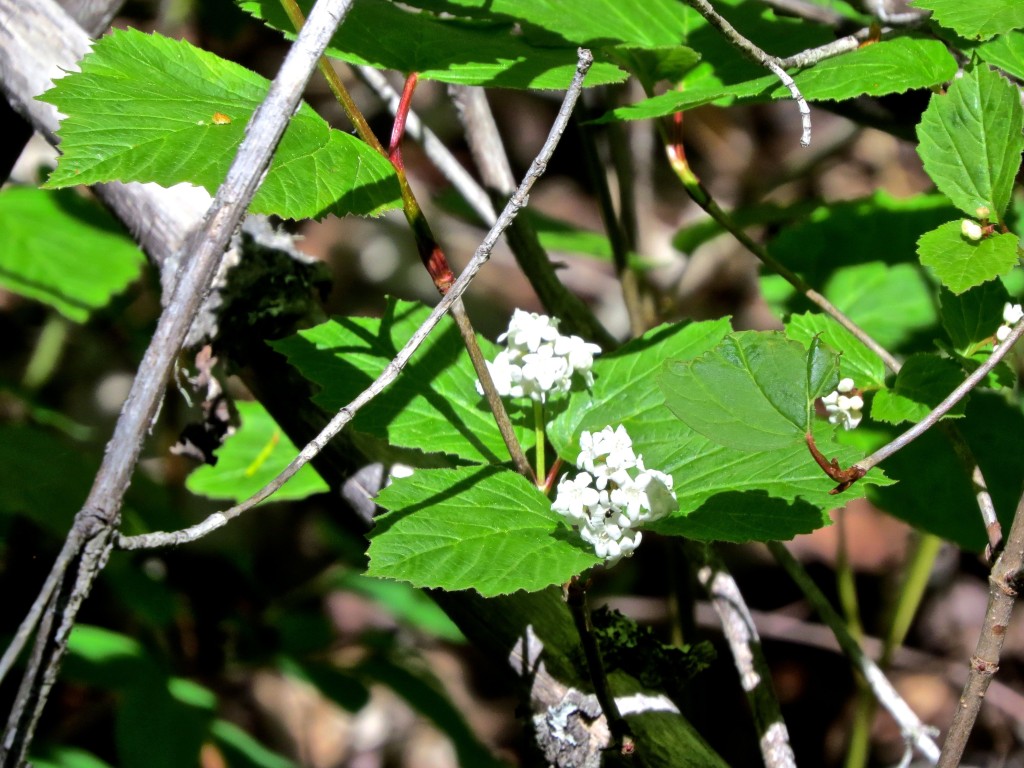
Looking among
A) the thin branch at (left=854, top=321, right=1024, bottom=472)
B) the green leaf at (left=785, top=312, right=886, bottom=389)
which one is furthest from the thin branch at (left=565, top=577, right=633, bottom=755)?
the green leaf at (left=785, top=312, right=886, bottom=389)

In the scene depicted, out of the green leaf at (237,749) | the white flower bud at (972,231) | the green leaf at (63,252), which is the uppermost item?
the white flower bud at (972,231)

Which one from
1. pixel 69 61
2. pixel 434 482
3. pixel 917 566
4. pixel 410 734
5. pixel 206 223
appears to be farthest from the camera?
pixel 410 734

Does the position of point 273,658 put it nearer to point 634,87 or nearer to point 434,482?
point 434,482

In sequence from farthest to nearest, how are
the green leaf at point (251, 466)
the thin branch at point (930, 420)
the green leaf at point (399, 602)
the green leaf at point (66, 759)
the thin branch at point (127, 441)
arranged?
the green leaf at point (399, 602) < the green leaf at point (66, 759) < the green leaf at point (251, 466) < the thin branch at point (930, 420) < the thin branch at point (127, 441)

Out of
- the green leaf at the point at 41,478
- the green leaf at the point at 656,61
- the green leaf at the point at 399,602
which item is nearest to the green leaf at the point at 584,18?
the green leaf at the point at 656,61

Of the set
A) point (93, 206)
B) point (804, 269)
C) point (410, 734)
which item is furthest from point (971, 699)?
point (410, 734)

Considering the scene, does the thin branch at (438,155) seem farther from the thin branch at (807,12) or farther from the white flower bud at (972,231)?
the white flower bud at (972,231)

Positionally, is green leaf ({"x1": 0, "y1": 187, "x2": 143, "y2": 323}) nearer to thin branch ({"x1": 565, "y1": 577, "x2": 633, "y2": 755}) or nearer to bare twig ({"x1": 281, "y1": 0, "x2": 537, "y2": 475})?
bare twig ({"x1": 281, "y1": 0, "x2": 537, "y2": 475})

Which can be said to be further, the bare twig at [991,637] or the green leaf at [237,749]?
the green leaf at [237,749]
